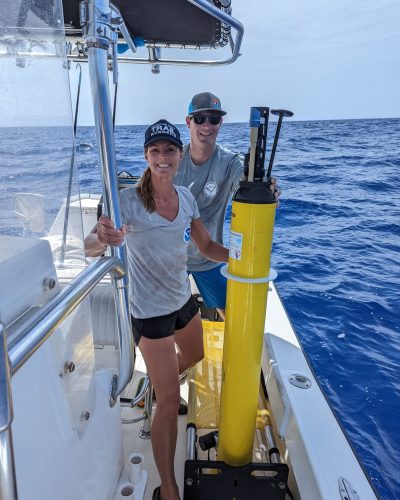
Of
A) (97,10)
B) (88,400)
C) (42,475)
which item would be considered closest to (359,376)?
(88,400)

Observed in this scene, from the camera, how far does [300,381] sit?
6.31 ft

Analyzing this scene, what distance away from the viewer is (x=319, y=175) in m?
13.6

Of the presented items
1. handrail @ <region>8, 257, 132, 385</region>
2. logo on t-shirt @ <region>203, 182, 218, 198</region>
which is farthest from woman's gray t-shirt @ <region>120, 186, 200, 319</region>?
logo on t-shirt @ <region>203, 182, 218, 198</region>

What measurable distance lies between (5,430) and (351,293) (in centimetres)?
547

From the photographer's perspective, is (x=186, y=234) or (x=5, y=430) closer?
(x=5, y=430)

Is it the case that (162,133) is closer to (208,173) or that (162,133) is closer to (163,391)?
(208,173)

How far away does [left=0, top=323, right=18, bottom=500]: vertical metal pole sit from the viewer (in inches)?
15.3

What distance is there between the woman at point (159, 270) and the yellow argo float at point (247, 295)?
25 cm

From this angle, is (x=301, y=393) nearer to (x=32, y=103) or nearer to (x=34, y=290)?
(x=34, y=290)

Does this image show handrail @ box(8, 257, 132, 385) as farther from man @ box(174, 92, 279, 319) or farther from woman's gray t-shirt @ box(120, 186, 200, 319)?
man @ box(174, 92, 279, 319)

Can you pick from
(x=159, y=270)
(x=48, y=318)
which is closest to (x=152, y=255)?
(x=159, y=270)

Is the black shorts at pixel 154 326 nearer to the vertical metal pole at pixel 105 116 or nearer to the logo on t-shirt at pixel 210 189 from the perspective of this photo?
the vertical metal pole at pixel 105 116

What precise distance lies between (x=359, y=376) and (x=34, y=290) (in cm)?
364

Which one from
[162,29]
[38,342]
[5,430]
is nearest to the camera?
[5,430]
